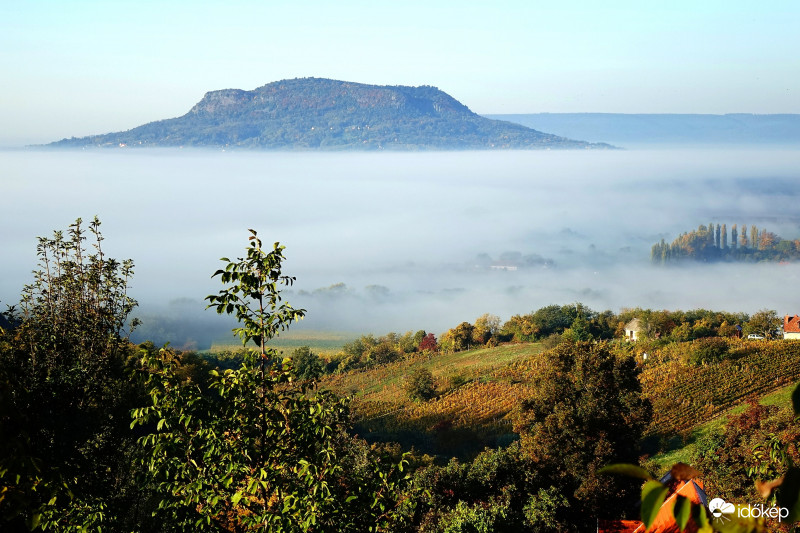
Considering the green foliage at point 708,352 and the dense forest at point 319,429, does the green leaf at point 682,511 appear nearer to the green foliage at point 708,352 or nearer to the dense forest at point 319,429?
the dense forest at point 319,429

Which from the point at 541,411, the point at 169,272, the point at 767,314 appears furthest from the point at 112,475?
the point at 169,272

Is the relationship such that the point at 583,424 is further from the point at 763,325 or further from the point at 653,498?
the point at 763,325

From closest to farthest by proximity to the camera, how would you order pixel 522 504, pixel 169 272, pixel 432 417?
pixel 522 504, pixel 432 417, pixel 169 272

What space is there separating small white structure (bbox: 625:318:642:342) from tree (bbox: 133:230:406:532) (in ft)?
132

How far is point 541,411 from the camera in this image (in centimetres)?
1977

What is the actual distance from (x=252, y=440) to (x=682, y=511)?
4936 mm

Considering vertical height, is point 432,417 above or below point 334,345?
above

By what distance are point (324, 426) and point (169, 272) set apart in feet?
543

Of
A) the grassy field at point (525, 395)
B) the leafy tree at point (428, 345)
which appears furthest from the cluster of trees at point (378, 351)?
the grassy field at point (525, 395)

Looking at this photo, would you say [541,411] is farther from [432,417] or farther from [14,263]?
[14,263]

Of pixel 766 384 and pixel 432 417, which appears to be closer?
pixel 766 384

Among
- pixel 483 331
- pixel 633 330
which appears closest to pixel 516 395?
pixel 633 330

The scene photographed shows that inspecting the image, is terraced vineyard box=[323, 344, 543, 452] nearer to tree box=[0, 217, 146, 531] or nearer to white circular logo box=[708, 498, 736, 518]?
tree box=[0, 217, 146, 531]

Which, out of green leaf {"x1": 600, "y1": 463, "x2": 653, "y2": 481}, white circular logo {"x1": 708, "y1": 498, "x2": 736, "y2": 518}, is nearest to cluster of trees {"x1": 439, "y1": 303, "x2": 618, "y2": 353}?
white circular logo {"x1": 708, "y1": 498, "x2": 736, "y2": 518}
